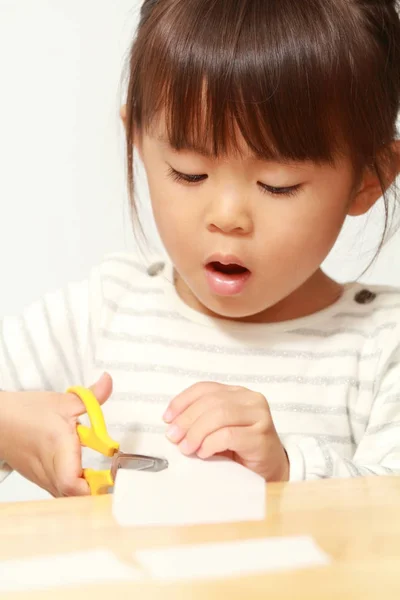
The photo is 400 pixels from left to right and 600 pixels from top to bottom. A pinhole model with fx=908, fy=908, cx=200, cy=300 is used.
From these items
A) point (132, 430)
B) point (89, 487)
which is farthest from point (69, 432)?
point (132, 430)

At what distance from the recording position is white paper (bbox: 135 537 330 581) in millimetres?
374

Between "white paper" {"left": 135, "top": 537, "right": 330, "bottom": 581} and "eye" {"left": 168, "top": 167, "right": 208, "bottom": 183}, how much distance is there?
13.2 inches

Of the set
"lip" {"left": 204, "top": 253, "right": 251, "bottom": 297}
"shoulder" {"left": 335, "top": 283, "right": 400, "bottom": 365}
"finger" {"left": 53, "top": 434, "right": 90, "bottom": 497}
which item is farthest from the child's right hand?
"shoulder" {"left": 335, "top": 283, "right": 400, "bottom": 365}

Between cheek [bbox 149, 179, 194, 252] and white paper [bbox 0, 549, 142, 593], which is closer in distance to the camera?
white paper [bbox 0, 549, 142, 593]

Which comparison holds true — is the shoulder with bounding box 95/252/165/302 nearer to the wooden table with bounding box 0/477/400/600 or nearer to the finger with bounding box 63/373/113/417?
the finger with bounding box 63/373/113/417

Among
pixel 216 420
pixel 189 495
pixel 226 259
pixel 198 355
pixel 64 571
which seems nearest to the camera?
pixel 64 571

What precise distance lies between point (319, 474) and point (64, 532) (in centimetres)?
26

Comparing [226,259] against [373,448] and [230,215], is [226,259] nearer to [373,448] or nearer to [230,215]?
[230,215]

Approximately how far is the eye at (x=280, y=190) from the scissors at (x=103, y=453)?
0.20m

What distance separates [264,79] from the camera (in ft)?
2.15

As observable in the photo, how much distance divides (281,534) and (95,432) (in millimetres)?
207

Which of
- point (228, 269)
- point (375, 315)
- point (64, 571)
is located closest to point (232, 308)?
point (228, 269)

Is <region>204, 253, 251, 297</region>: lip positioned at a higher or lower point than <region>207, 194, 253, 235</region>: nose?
lower

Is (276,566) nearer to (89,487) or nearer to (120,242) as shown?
(89,487)
